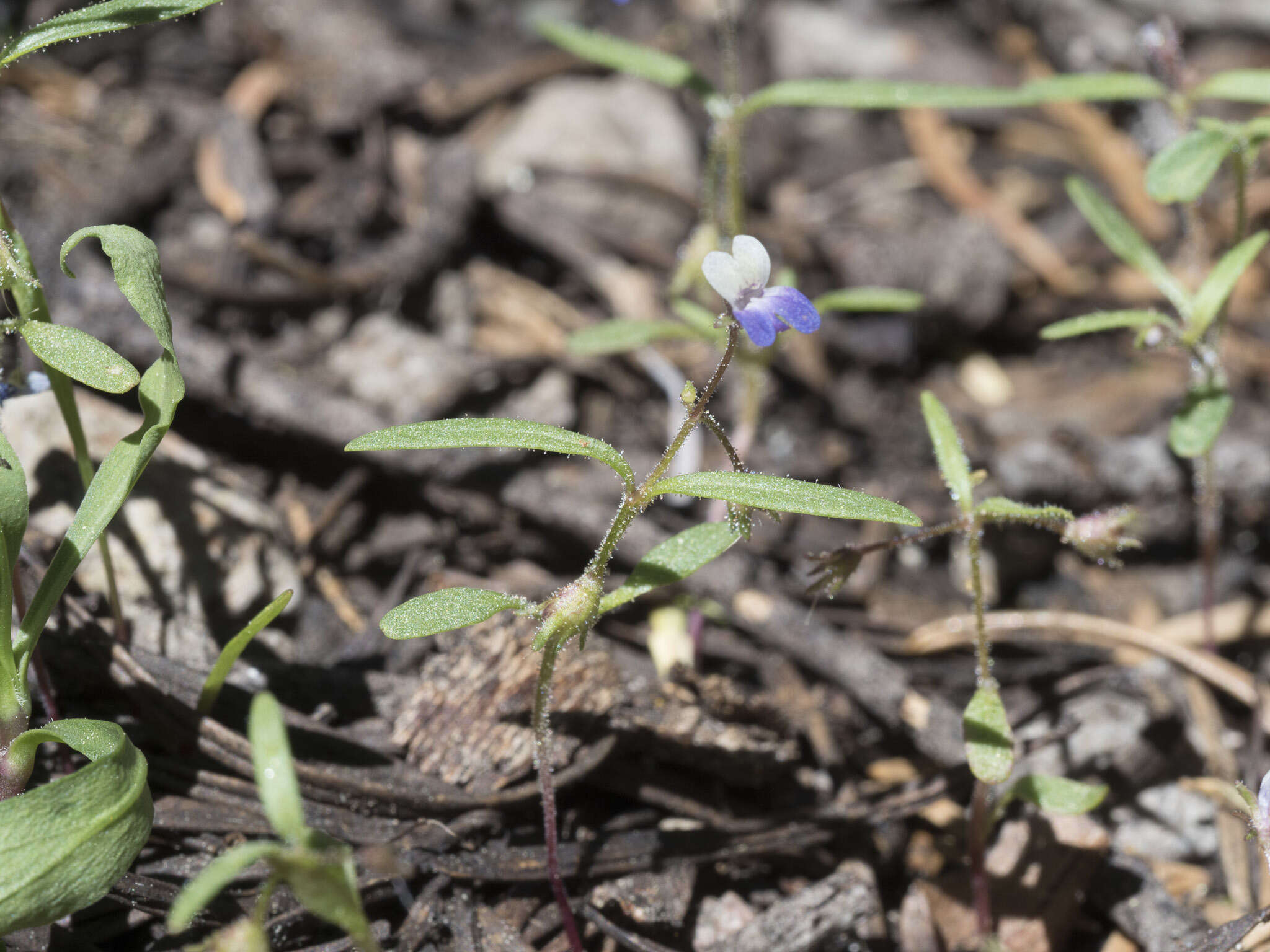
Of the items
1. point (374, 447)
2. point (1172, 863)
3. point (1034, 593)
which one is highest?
point (374, 447)

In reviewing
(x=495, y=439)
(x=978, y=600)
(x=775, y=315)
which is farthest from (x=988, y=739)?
(x=495, y=439)

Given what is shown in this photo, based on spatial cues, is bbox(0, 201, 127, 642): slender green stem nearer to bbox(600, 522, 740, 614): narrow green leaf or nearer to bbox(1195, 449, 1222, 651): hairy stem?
bbox(600, 522, 740, 614): narrow green leaf

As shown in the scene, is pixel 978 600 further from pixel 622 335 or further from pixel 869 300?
pixel 622 335

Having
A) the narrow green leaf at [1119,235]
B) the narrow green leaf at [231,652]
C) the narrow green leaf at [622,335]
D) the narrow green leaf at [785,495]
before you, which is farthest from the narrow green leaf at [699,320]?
the narrow green leaf at [231,652]

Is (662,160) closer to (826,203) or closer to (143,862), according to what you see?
(826,203)

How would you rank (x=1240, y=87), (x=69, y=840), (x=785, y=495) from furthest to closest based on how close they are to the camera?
(x=1240, y=87), (x=785, y=495), (x=69, y=840)

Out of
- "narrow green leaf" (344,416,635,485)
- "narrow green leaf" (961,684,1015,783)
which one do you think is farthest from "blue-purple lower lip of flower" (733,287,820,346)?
"narrow green leaf" (961,684,1015,783)

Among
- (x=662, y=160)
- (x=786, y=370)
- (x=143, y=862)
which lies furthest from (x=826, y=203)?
(x=143, y=862)
